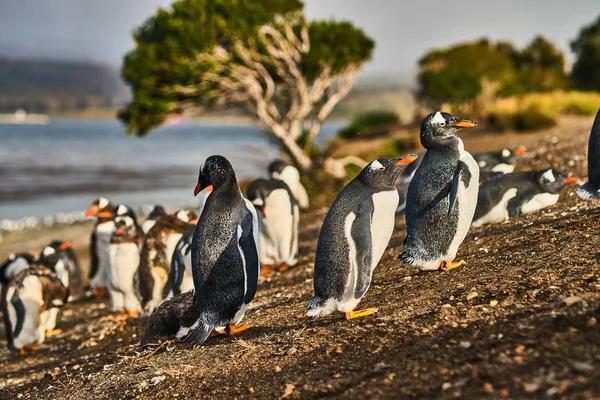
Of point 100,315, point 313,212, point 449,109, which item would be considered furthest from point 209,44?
point 449,109

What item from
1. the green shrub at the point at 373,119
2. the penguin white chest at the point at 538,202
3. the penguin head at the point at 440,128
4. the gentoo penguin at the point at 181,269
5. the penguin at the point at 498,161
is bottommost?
the gentoo penguin at the point at 181,269

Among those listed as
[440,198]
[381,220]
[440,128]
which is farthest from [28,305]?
[440,128]

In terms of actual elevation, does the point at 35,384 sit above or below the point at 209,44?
below

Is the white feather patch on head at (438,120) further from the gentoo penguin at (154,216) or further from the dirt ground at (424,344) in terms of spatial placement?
the gentoo penguin at (154,216)

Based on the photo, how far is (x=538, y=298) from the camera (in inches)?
174

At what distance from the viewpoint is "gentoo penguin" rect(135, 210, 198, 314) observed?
8086mm

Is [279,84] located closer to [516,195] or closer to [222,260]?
[516,195]

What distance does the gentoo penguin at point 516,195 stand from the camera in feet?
26.1

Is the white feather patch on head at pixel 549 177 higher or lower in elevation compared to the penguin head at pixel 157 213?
higher

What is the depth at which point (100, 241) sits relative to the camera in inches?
418

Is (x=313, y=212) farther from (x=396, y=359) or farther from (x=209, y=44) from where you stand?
(x=396, y=359)

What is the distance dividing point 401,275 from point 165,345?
6.92 ft

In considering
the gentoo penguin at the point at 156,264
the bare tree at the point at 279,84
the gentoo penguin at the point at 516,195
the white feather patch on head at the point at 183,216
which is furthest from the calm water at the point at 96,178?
the gentoo penguin at the point at 516,195

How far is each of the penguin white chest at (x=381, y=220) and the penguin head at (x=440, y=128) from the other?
86 centimetres
